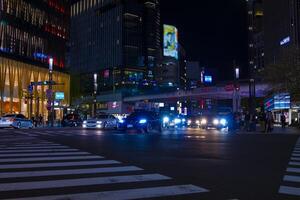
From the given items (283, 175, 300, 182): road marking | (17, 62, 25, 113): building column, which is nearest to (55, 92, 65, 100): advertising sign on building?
(17, 62, 25, 113): building column

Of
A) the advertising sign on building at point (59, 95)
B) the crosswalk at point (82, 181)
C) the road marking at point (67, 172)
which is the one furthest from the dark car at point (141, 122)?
the advertising sign on building at point (59, 95)

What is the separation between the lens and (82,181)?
8.64 meters

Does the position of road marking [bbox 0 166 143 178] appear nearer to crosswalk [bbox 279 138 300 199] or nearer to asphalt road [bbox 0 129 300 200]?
asphalt road [bbox 0 129 300 200]

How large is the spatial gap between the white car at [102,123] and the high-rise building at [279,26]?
64.0m

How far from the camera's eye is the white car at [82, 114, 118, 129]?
135 ft

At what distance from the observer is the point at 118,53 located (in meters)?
155

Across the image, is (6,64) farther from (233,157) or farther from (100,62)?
(100,62)

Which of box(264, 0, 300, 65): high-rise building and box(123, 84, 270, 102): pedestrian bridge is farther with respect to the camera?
box(264, 0, 300, 65): high-rise building

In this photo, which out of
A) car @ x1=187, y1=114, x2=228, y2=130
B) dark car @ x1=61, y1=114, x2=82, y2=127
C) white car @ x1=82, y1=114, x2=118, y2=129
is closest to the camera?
white car @ x1=82, y1=114, x2=118, y2=129

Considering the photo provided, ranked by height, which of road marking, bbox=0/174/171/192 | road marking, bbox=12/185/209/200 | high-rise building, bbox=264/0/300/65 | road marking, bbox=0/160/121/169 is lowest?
road marking, bbox=12/185/209/200

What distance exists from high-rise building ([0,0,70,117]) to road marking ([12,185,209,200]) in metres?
62.6

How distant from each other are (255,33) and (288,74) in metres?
138

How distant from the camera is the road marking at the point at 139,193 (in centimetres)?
711

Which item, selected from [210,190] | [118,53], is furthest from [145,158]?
[118,53]
